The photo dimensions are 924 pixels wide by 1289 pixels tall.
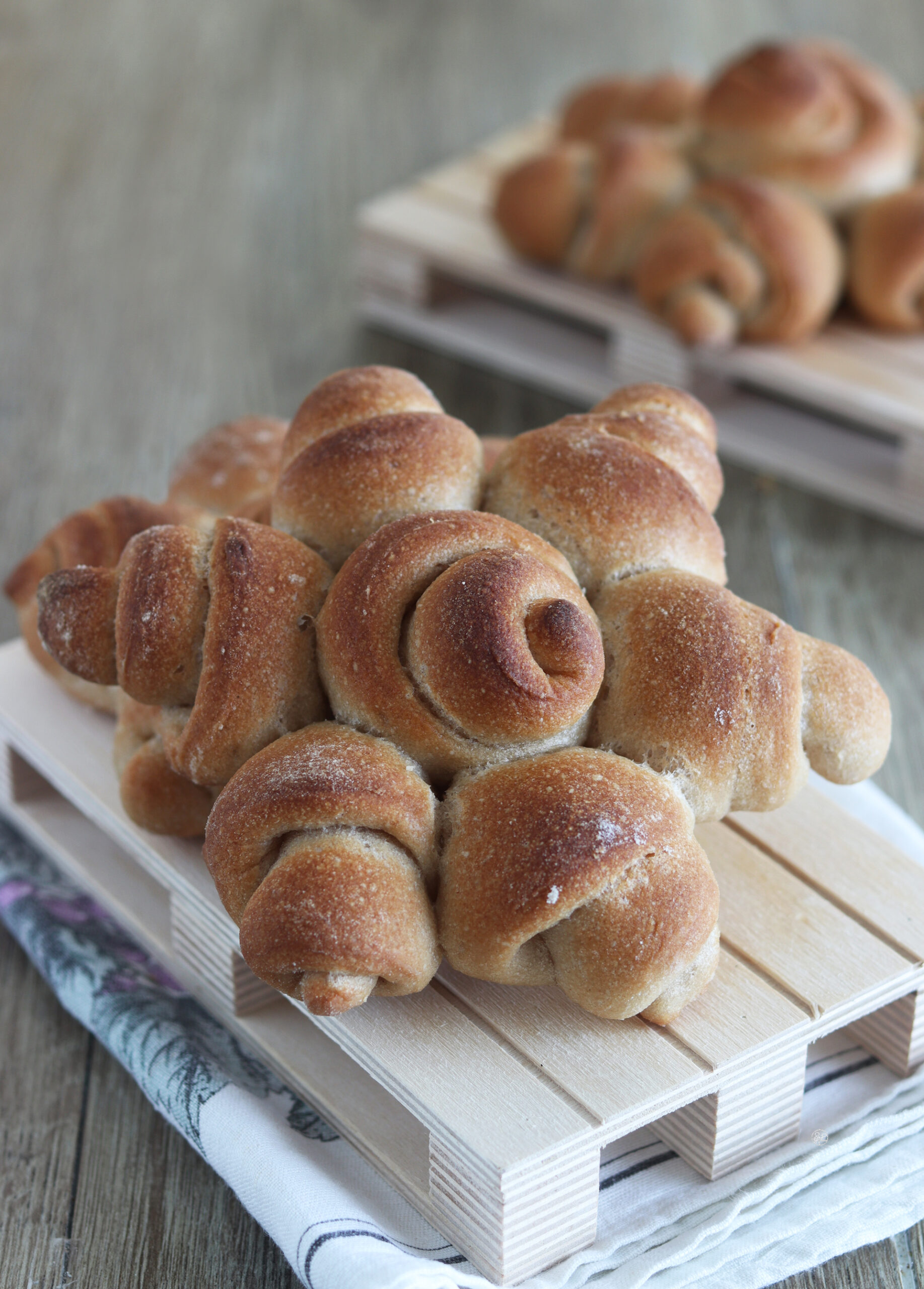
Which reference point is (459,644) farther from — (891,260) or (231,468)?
(891,260)

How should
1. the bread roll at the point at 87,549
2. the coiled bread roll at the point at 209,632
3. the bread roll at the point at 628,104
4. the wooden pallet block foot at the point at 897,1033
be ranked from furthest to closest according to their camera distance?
the bread roll at the point at 628,104 → the bread roll at the point at 87,549 → the wooden pallet block foot at the point at 897,1033 → the coiled bread roll at the point at 209,632

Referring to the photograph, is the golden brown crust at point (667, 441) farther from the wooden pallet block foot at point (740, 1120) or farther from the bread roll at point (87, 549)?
the wooden pallet block foot at point (740, 1120)

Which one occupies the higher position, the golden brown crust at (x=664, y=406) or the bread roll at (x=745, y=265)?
the golden brown crust at (x=664, y=406)

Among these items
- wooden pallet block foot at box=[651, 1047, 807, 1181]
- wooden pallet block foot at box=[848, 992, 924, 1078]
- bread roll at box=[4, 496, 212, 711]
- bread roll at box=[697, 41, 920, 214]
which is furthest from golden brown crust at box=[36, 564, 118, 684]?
bread roll at box=[697, 41, 920, 214]

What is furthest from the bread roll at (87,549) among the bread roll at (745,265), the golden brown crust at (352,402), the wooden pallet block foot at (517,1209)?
the bread roll at (745,265)

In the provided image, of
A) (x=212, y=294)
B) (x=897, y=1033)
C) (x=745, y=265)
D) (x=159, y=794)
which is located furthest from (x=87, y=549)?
(x=212, y=294)

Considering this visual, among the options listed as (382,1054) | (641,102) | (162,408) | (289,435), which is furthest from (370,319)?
(382,1054)

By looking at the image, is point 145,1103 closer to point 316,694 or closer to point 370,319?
point 316,694
